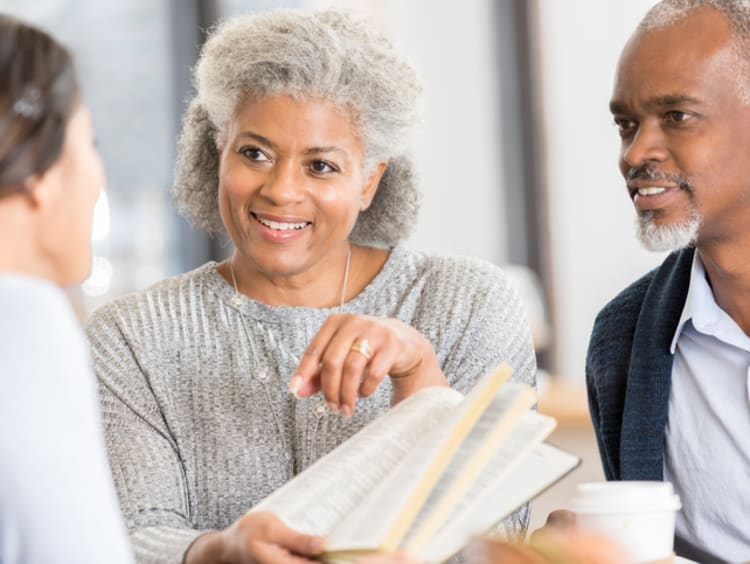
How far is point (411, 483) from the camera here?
1165 millimetres

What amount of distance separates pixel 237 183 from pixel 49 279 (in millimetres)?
793

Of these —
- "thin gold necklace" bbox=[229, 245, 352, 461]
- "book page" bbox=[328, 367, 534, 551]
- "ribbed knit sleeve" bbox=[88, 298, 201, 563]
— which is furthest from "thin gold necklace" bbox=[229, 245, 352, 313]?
"book page" bbox=[328, 367, 534, 551]

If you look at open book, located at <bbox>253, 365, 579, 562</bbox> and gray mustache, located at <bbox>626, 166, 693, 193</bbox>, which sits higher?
gray mustache, located at <bbox>626, 166, 693, 193</bbox>

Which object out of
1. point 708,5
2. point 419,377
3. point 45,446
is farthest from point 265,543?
point 708,5

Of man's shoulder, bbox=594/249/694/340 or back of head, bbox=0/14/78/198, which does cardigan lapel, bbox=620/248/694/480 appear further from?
back of head, bbox=0/14/78/198

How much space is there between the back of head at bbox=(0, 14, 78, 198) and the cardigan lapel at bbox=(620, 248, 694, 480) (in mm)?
1060

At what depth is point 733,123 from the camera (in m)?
1.80

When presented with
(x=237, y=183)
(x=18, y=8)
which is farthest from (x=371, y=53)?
(x=18, y=8)

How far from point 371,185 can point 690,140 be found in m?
0.58

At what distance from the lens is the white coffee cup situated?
1.17 metres

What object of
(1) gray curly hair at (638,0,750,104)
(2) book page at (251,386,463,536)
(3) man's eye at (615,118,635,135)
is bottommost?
(2) book page at (251,386,463,536)

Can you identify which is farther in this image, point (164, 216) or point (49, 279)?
point (164, 216)

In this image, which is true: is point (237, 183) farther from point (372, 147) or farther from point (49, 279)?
point (49, 279)

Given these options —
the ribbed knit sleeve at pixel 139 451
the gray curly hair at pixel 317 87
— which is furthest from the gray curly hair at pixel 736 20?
the ribbed knit sleeve at pixel 139 451
